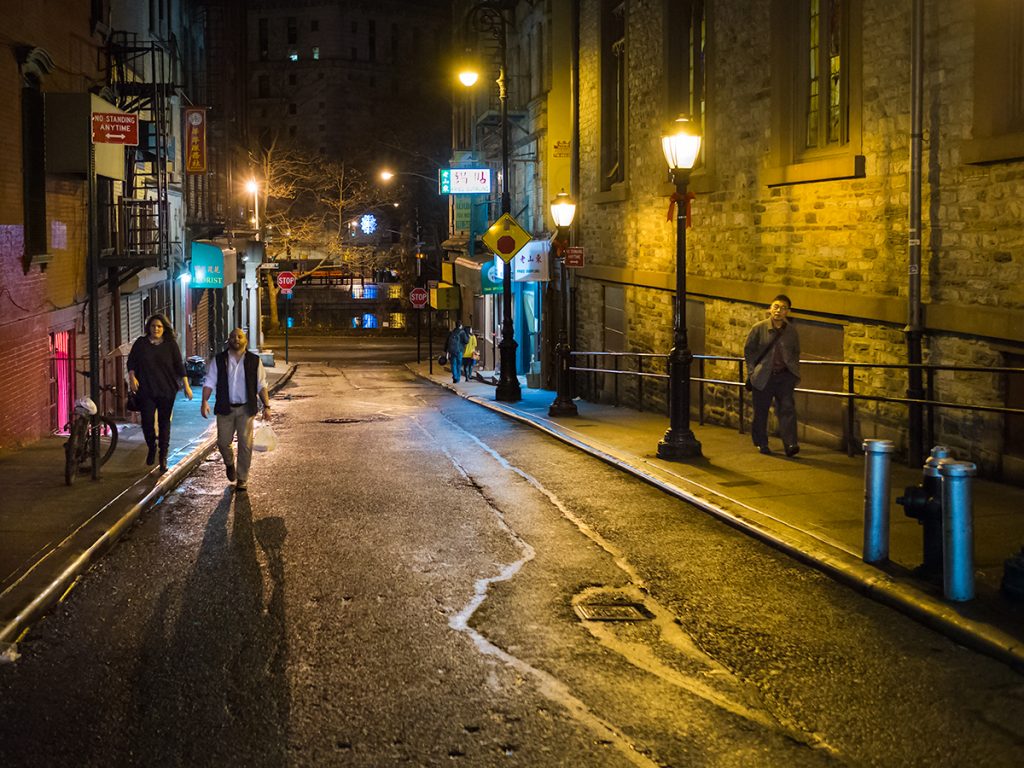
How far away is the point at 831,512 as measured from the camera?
34.7 ft

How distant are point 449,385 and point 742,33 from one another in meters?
16.8

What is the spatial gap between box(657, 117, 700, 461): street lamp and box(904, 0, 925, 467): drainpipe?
2480 millimetres

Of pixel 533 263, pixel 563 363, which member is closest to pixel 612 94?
pixel 533 263

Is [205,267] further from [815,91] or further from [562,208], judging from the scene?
[815,91]

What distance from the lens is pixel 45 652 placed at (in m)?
6.98

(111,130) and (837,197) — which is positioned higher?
(111,130)

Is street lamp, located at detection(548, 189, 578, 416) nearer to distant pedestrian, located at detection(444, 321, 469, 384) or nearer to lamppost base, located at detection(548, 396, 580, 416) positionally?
lamppost base, located at detection(548, 396, 580, 416)

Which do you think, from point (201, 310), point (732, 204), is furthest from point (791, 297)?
point (201, 310)

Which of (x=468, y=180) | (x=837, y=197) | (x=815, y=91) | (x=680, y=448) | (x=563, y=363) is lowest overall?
(x=680, y=448)

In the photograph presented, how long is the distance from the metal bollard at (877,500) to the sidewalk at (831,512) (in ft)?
0.43

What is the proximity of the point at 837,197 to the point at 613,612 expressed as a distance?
27.4 feet

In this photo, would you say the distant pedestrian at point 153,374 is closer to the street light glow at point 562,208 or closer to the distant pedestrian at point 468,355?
the street light glow at point 562,208

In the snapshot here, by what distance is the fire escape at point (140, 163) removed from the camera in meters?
20.8

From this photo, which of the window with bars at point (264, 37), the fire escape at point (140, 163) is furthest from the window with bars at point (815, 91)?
the window with bars at point (264, 37)
